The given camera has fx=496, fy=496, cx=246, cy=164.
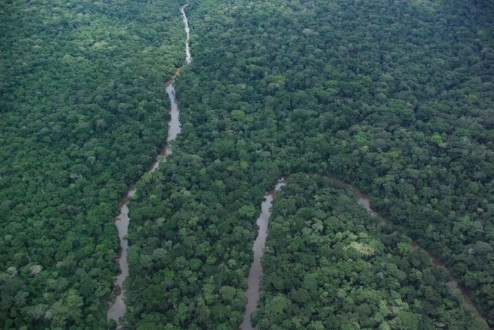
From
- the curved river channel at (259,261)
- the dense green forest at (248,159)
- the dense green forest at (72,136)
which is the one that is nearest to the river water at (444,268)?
the curved river channel at (259,261)

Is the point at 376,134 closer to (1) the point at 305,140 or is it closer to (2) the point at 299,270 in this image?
(1) the point at 305,140

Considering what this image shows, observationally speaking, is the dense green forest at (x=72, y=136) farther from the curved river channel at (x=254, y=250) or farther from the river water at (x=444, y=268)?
the river water at (x=444, y=268)

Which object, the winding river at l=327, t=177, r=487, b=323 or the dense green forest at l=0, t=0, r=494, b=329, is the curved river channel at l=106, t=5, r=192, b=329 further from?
the winding river at l=327, t=177, r=487, b=323

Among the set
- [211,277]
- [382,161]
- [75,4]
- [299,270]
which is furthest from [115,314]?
[75,4]

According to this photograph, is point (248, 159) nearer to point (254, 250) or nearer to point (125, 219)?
point (254, 250)

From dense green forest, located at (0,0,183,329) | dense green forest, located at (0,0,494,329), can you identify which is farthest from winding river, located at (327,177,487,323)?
dense green forest, located at (0,0,183,329)
